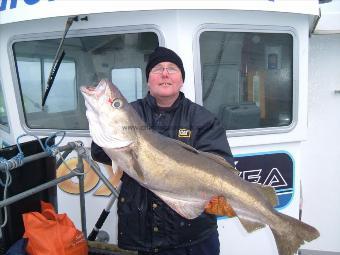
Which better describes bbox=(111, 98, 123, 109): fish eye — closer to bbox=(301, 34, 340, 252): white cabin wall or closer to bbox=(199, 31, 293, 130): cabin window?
bbox=(199, 31, 293, 130): cabin window

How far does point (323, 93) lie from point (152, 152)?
2.81 meters

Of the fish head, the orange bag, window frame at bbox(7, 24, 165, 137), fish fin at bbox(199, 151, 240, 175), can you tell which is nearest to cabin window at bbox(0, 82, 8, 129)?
window frame at bbox(7, 24, 165, 137)

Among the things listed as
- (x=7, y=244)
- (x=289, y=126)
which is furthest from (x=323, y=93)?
(x=7, y=244)

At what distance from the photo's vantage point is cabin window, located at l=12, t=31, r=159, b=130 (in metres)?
3.42

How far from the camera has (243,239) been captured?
3.67 meters

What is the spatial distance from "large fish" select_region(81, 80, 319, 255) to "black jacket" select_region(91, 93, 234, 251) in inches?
6.4

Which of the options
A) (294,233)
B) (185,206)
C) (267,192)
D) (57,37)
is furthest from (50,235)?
(57,37)

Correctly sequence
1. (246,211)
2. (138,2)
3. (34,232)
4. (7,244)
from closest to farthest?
(246,211)
(34,232)
(7,244)
(138,2)

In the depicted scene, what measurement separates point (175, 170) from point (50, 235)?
976 mm

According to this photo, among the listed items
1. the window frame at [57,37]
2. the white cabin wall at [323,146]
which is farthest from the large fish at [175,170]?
the white cabin wall at [323,146]

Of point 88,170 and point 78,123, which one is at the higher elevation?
point 78,123

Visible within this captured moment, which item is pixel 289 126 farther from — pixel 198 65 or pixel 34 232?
pixel 34 232

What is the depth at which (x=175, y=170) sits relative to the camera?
2.33 metres

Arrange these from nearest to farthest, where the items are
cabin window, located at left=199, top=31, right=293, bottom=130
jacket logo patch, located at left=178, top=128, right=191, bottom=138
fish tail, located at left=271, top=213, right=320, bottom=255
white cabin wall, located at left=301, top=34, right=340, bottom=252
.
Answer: fish tail, located at left=271, top=213, right=320, bottom=255, jacket logo patch, located at left=178, top=128, right=191, bottom=138, cabin window, located at left=199, top=31, right=293, bottom=130, white cabin wall, located at left=301, top=34, right=340, bottom=252
